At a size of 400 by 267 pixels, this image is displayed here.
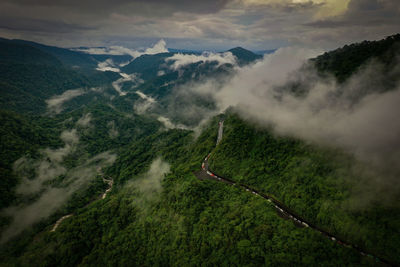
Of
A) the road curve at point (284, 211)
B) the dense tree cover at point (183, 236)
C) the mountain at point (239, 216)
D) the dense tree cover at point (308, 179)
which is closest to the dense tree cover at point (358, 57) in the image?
the mountain at point (239, 216)

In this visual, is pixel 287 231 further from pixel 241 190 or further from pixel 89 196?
pixel 89 196

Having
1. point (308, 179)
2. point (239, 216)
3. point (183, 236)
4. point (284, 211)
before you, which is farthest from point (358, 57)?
point (183, 236)

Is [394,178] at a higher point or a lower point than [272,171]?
higher

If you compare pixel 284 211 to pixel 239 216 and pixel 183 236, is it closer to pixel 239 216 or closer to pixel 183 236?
pixel 239 216

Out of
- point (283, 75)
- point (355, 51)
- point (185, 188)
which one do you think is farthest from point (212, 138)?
point (355, 51)

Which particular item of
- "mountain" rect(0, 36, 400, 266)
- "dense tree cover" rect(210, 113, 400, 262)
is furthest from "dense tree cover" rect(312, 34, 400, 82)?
"dense tree cover" rect(210, 113, 400, 262)

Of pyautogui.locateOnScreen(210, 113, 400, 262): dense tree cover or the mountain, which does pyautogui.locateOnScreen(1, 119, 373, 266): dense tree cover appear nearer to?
the mountain

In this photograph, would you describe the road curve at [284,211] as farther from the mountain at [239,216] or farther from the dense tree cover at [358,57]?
the dense tree cover at [358,57]
